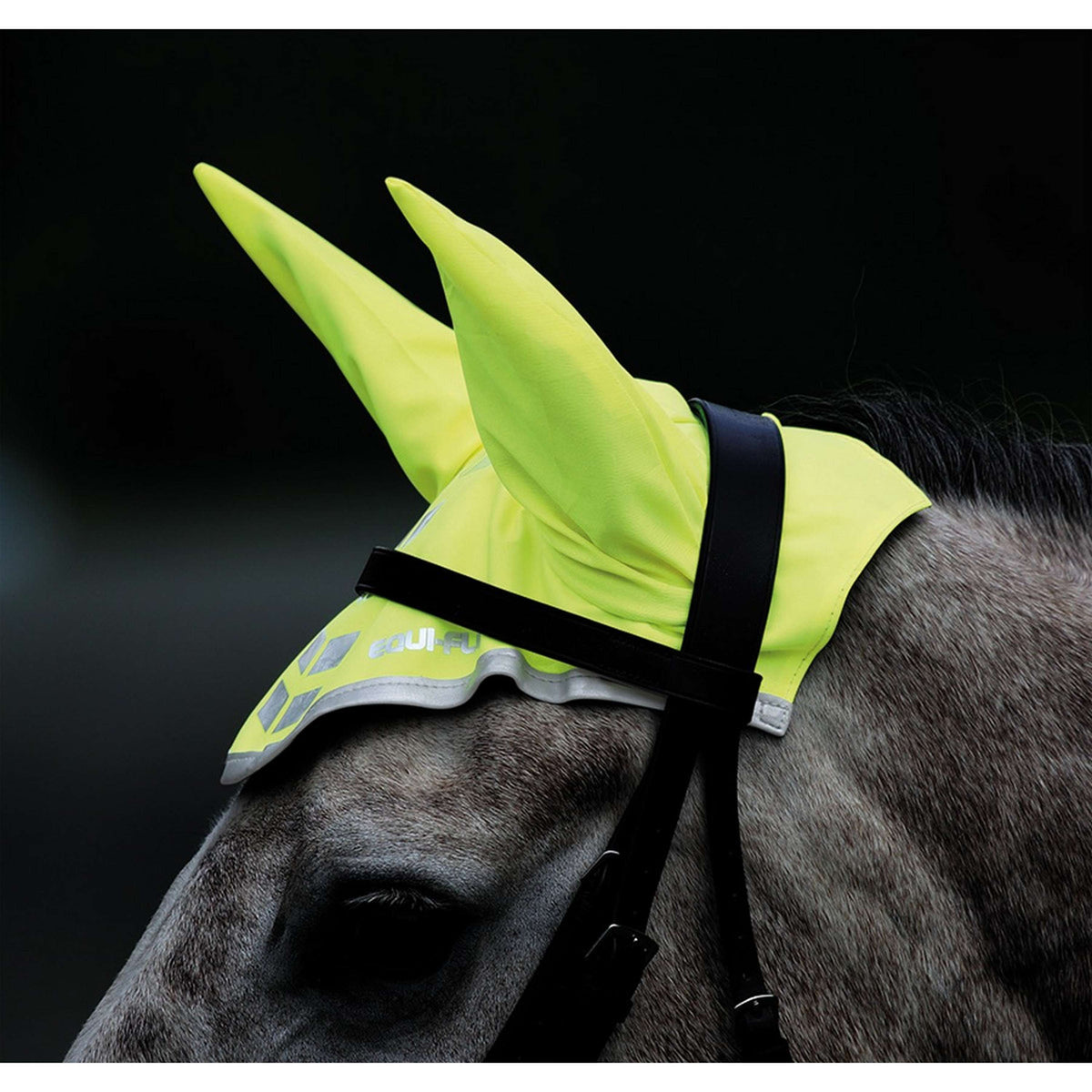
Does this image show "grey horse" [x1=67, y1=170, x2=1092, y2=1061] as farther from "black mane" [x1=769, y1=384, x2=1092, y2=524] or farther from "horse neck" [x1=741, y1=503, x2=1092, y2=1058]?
"black mane" [x1=769, y1=384, x2=1092, y2=524]

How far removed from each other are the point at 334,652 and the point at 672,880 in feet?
1.23

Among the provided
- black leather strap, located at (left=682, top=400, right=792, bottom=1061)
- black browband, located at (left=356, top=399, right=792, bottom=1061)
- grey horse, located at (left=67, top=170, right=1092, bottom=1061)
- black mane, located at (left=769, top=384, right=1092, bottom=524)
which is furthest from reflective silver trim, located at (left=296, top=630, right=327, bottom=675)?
black mane, located at (left=769, top=384, right=1092, bottom=524)

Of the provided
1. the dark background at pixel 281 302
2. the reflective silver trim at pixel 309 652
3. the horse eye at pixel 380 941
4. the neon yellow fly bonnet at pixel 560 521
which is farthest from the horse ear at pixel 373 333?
the dark background at pixel 281 302

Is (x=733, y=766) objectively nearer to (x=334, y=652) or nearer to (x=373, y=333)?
(x=334, y=652)

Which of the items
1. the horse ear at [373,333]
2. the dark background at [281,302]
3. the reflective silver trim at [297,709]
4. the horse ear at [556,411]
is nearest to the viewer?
the horse ear at [556,411]

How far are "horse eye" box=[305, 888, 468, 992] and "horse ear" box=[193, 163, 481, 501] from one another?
510mm

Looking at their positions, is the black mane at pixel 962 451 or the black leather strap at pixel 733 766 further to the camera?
the black mane at pixel 962 451

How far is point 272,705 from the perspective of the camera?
103 centimetres

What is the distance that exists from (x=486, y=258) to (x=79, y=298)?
7.46 feet

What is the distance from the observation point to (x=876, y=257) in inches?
97.7

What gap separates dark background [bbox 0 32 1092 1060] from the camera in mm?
2451

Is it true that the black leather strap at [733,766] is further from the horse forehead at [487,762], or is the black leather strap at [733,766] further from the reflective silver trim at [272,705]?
the reflective silver trim at [272,705]

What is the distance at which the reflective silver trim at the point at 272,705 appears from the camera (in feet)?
3.31

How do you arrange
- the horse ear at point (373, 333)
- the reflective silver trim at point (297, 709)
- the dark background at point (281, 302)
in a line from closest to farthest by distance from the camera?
the reflective silver trim at point (297, 709)
the horse ear at point (373, 333)
the dark background at point (281, 302)
